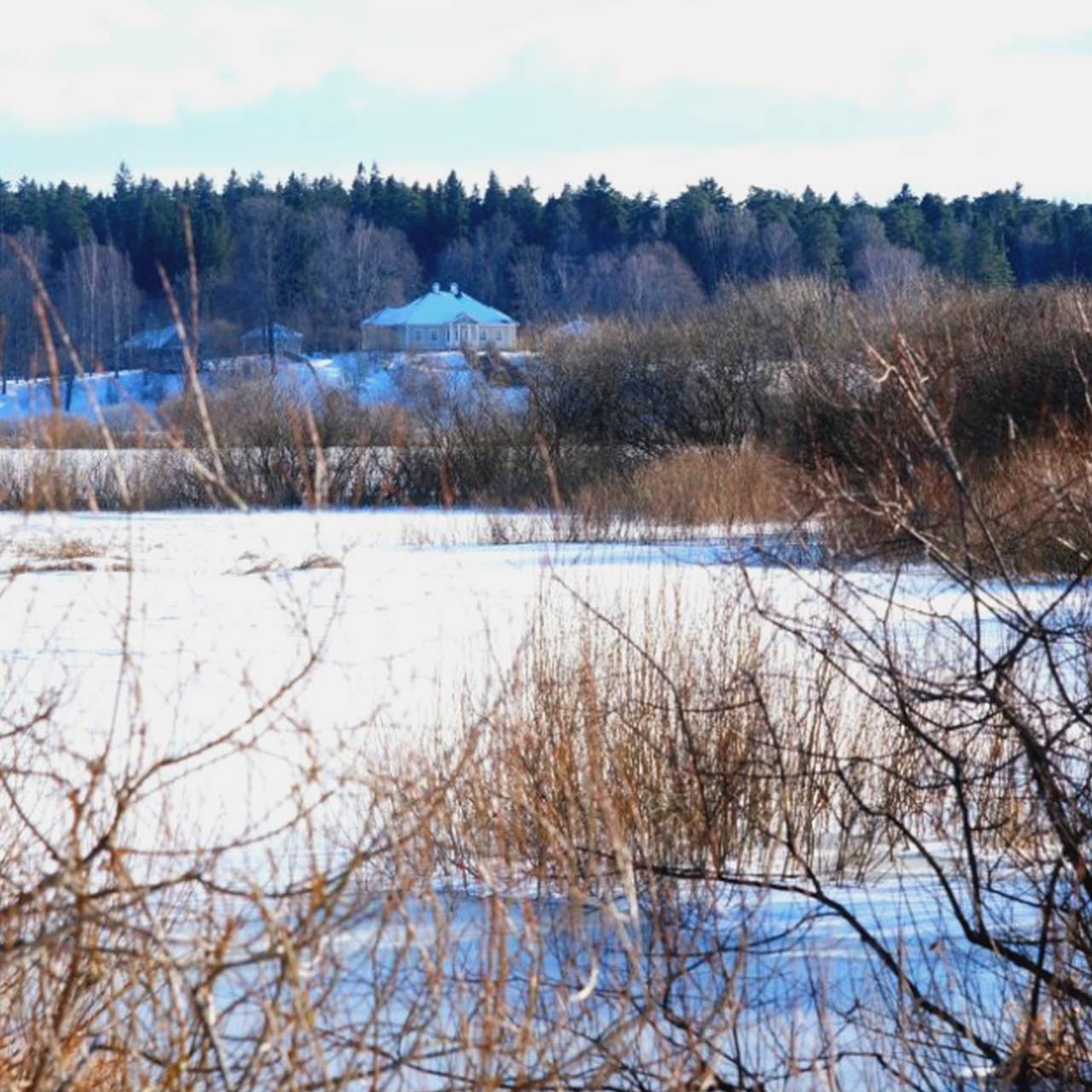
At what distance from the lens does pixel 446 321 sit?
71.0m

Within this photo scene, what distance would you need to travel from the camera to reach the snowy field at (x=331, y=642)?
11.5 ft

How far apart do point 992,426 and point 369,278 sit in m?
55.0

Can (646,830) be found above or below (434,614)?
above

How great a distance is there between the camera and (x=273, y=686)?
9430 mm

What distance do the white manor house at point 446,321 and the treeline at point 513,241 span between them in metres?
1.45

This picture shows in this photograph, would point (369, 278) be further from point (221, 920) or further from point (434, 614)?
point (221, 920)

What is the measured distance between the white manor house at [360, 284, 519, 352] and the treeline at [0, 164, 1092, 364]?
145 centimetres

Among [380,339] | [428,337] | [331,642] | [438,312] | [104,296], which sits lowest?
[428,337]

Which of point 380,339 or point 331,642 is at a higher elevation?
point 331,642

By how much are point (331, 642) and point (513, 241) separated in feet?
243

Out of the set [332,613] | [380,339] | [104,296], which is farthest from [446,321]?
[332,613]

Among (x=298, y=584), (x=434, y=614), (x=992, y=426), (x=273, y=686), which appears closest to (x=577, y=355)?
(x=992, y=426)

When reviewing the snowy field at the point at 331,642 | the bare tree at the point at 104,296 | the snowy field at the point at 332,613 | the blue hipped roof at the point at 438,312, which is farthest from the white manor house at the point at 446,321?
the snowy field at the point at 332,613

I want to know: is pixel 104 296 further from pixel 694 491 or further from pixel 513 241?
pixel 513 241
